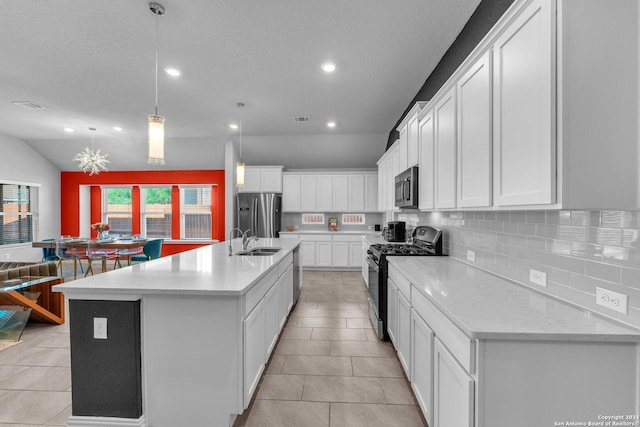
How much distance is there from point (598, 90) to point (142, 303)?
8.20 ft

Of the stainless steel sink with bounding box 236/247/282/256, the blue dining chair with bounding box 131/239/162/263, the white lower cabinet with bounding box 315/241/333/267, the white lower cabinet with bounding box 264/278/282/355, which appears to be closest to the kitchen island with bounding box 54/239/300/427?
the white lower cabinet with bounding box 264/278/282/355

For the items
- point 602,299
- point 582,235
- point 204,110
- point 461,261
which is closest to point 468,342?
point 602,299

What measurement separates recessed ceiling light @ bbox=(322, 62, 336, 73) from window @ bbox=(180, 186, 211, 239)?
17.4 ft

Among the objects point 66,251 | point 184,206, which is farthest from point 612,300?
point 184,206

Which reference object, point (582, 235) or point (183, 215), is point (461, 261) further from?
point (183, 215)

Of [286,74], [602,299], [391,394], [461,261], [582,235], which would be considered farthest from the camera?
[286,74]

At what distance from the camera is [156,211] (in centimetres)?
774

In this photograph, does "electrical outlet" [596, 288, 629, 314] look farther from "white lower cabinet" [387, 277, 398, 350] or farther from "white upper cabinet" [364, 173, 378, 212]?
"white upper cabinet" [364, 173, 378, 212]

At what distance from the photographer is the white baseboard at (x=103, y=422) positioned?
5.80 feet

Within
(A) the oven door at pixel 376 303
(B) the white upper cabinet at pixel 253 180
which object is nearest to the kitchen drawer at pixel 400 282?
(A) the oven door at pixel 376 303

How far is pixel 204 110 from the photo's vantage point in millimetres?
4742

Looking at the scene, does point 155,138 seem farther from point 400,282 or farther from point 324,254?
point 324,254

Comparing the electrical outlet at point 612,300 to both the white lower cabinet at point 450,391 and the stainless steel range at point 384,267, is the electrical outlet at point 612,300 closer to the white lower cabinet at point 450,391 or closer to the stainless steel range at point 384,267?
the white lower cabinet at point 450,391

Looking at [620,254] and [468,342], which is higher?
[620,254]
